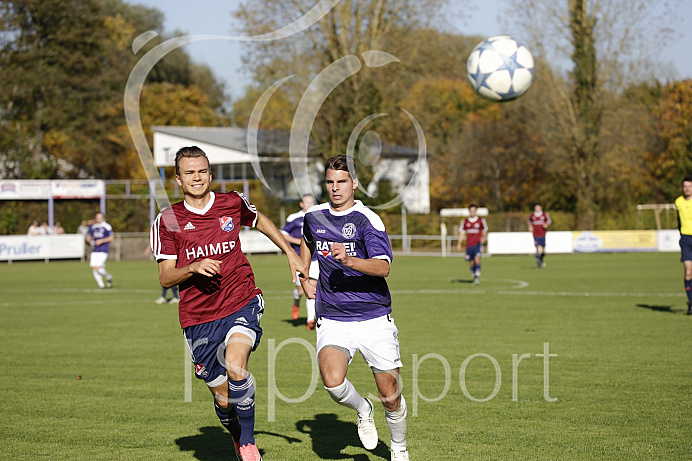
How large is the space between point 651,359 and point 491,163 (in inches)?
2076

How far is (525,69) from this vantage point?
46.6 ft

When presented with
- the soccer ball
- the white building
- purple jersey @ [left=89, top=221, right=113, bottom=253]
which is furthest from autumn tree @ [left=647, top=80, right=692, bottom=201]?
the soccer ball

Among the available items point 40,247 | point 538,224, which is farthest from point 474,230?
point 40,247

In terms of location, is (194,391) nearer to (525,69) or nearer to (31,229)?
(525,69)

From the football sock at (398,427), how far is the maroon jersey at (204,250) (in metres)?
1.42

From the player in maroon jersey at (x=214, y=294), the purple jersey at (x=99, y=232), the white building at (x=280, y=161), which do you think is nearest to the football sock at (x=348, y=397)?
the player in maroon jersey at (x=214, y=294)

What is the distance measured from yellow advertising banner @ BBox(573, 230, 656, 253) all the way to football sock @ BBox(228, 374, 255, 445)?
36.6 metres

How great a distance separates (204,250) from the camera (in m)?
5.65

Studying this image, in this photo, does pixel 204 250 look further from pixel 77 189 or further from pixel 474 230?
pixel 77 189

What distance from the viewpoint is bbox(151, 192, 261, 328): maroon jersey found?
18.4 feet

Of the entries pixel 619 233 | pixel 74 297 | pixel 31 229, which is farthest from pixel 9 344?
pixel 619 233

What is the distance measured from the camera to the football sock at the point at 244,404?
18.2ft

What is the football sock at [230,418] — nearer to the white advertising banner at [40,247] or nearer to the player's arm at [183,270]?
the player's arm at [183,270]

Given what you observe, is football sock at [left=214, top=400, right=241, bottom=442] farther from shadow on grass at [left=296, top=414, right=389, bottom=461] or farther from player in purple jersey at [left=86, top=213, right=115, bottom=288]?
player in purple jersey at [left=86, top=213, right=115, bottom=288]
